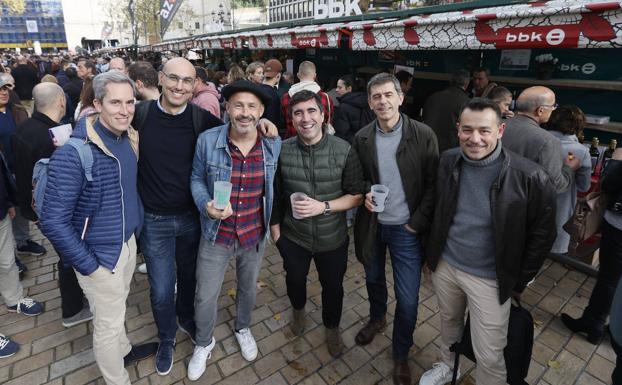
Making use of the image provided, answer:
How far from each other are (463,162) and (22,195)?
12.0 ft

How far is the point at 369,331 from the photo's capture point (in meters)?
3.13

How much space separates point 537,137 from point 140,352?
380 cm

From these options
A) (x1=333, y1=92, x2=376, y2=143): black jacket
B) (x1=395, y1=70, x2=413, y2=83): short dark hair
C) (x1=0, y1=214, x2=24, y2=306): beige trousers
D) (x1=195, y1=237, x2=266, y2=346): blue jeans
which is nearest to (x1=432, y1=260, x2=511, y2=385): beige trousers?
(x1=195, y1=237, x2=266, y2=346): blue jeans

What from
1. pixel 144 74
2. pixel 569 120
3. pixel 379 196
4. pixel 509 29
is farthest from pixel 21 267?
pixel 569 120

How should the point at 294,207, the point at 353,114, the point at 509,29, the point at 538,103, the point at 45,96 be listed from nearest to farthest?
the point at 294,207, the point at 538,103, the point at 45,96, the point at 509,29, the point at 353,114

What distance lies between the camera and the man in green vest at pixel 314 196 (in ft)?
7.91

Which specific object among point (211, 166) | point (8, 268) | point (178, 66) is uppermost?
point (178, 66)

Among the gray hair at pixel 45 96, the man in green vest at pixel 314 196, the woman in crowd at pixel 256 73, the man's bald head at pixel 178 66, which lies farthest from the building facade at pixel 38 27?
the man in green vest at pixel 314 196

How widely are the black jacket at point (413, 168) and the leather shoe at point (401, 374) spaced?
37.7 inches

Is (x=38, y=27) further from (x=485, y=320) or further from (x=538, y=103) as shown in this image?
(x=485, y=320)

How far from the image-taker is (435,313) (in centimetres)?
354

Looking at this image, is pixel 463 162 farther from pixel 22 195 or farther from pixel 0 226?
pixel 0 226

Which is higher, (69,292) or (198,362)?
(69,292)

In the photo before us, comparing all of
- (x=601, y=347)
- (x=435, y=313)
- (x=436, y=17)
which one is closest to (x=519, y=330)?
(x=435, y=313)
